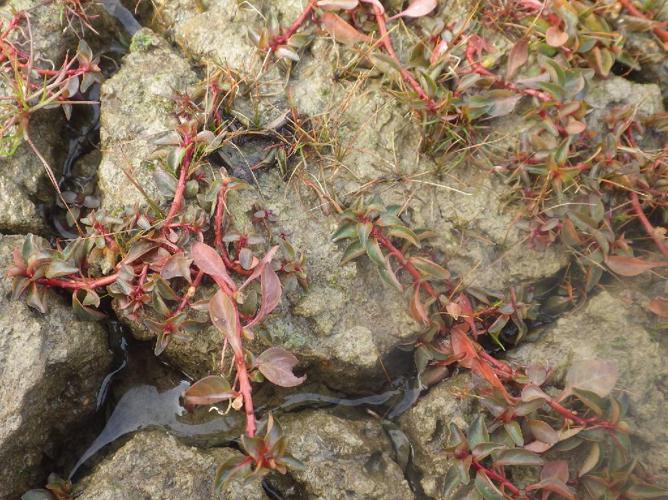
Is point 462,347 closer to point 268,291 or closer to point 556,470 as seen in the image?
point 556,470

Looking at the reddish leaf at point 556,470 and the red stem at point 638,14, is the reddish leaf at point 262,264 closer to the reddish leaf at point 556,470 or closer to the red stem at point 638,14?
the reddish leaf at point 556,470

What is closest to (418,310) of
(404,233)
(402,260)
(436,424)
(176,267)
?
(402,260)

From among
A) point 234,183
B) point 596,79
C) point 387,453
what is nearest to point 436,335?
point 387,453

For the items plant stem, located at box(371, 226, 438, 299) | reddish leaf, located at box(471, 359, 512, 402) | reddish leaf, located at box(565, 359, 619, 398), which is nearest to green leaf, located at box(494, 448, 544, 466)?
reddish leaf, located at box(471, 359, 512, 402)

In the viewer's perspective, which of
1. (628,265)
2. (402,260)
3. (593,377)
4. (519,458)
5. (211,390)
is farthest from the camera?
(628,265)

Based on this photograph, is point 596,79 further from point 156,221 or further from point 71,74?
point 71,74

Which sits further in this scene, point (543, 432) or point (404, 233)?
point (404, 233)
